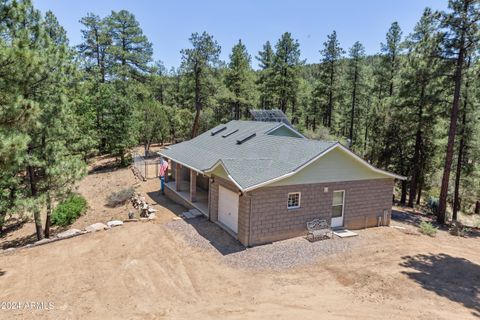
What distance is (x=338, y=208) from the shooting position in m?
13.6

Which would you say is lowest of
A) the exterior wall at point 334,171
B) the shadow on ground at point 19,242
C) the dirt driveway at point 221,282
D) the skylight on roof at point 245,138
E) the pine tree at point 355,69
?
the shadow on ground at point 19,242

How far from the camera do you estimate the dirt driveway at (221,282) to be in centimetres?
752

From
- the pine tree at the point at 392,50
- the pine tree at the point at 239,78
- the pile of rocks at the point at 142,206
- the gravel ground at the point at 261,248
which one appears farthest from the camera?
the pine tree at the point at 239,78

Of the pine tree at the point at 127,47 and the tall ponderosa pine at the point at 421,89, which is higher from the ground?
the pine tree at the point at 127,47

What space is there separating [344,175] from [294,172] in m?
2.97

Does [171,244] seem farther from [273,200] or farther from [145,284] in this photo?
[273,200]

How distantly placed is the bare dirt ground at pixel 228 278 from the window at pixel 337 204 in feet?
4.24

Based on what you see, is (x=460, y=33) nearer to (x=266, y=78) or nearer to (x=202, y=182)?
(x=202, y=182)

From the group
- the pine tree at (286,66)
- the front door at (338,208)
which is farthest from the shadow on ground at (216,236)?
the pine tree at (286,66)

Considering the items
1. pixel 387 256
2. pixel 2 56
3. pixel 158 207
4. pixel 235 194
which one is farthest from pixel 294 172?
pixel 2 56

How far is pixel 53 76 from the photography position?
11492 millimetres

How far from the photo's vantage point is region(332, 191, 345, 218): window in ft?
44.3

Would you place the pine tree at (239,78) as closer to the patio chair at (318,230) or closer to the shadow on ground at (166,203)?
the shadow on ground at (166,203)

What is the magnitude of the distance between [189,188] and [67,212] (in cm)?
682
